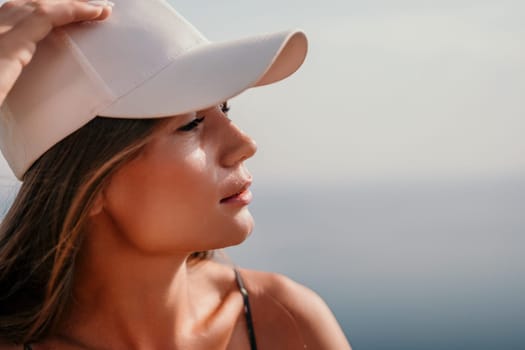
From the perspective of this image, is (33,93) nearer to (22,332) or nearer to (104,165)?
(104,165)

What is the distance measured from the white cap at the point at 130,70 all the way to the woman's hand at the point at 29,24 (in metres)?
0.05

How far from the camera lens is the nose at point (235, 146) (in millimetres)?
2328

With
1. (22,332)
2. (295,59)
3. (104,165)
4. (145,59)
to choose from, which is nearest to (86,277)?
(22,332)

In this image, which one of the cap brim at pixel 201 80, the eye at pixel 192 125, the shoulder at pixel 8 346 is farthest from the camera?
the shoulder at pixel 8 346

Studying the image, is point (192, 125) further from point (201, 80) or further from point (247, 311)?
point (247, 311)

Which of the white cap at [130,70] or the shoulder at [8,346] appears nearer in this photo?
the white cap at [130,70]

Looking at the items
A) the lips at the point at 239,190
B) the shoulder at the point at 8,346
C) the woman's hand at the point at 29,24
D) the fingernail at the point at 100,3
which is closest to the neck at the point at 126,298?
the shoulder at the point at 8,346

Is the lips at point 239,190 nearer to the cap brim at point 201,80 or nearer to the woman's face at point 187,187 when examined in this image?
the woman's face at point 187,187

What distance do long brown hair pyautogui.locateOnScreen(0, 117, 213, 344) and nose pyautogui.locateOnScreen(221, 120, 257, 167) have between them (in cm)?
22

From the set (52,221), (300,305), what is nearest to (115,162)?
(52,221)

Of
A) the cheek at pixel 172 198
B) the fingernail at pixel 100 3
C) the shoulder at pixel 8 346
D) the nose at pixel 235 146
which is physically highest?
the fingernail at pixel 100 3

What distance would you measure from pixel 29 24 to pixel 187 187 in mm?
581

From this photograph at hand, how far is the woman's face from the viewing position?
89.5 inches

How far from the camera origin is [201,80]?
7.25 feet
